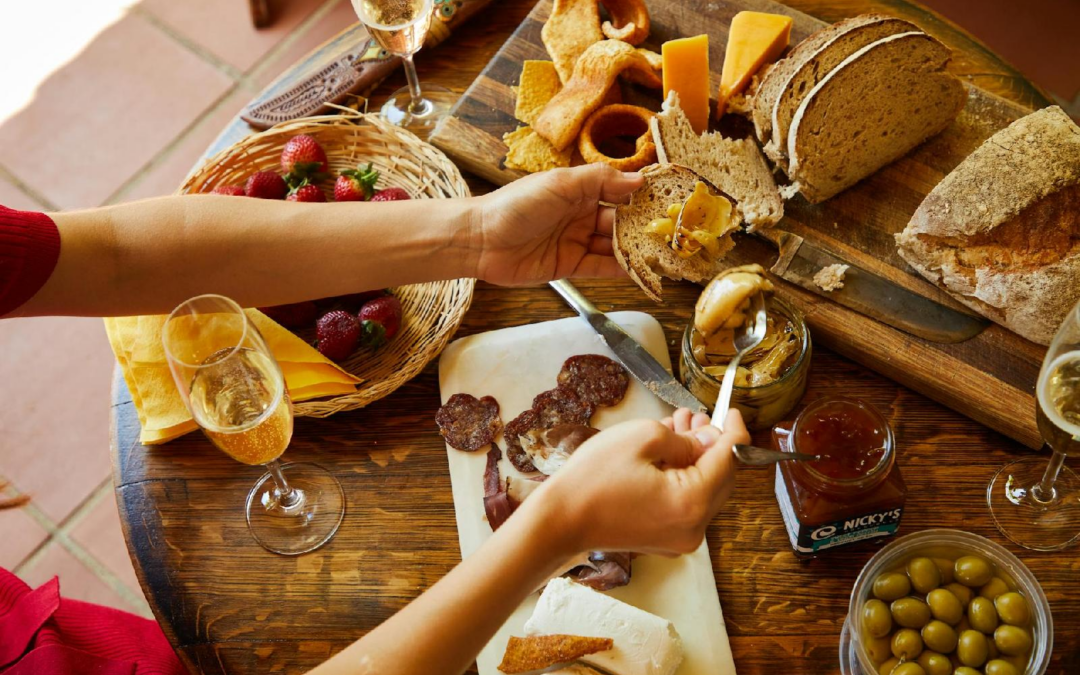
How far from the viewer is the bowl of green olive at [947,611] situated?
139cm

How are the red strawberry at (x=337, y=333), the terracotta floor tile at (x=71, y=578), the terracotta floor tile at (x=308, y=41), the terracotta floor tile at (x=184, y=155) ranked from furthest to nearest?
the terracotta floor tile at (x=308, y=41) < the terracotta floor tile at (x=184, y=155) < the terracotta floor tile at (x=71, y=578) < the red strawberry at (x=337, y=333)

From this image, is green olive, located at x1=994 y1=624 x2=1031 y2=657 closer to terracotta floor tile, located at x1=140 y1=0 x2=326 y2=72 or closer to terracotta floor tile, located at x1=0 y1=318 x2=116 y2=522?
terracotta floor tile, located at x1=0 y1=318 x2=116 y2=522

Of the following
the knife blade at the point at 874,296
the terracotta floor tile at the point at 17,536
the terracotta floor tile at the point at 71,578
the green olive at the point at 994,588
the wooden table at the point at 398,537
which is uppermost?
the knife blade at the point at 874,296

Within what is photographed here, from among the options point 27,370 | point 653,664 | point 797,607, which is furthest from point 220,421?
point 27,370

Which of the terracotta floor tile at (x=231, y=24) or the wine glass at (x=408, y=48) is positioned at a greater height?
the wine glass at (x=408, y=48)

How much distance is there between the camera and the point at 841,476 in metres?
1.48

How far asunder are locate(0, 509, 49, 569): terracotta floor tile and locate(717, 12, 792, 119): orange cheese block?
258 cm

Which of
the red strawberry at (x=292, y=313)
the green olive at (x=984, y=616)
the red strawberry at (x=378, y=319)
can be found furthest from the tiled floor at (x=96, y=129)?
the green olive at (x=984, y=616)

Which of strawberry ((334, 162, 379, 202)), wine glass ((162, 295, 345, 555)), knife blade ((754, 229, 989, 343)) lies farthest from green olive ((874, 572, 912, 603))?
strawberry ((334, 162, 379, 202))

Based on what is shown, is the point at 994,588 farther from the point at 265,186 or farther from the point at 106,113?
the point at 106,113

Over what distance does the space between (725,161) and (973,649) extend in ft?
3.53

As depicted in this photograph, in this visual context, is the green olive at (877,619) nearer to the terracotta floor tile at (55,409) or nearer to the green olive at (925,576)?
the green olive at (925,576)

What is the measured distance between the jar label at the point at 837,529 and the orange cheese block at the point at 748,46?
0.92 meters

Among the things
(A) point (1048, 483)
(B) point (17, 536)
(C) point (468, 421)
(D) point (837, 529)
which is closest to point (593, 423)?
(C) point (468, 421)
